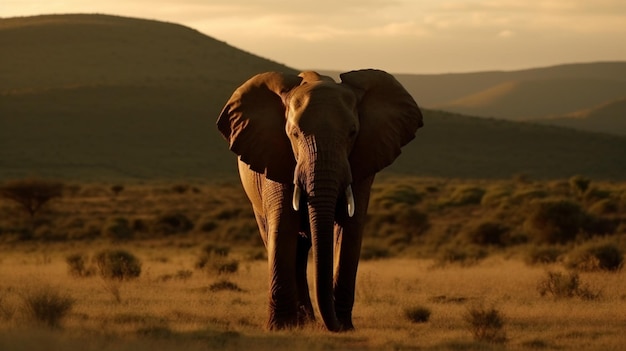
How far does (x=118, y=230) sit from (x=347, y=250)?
23.8 meters

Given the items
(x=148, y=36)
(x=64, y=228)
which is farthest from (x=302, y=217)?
(x=148, y=36)

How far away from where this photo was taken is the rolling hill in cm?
7456

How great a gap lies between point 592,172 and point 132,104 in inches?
1167

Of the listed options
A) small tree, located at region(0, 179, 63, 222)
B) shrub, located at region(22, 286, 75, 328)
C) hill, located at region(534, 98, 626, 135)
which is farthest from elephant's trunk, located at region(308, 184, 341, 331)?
hill, located at region(534, 98, 626, 135)

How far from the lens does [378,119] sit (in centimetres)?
1310

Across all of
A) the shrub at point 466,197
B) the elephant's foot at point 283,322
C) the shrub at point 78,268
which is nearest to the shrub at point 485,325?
the elephant's foot at point 283,322

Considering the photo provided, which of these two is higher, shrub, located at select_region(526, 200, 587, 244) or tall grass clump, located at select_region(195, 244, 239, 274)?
tall grass clump, located at select_region(195, 244, 239, 274)

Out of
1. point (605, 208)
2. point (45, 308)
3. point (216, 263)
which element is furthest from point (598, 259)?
point (605, 208)

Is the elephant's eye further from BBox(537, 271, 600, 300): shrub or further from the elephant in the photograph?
BBox(537, 271, 600, 300): shrub

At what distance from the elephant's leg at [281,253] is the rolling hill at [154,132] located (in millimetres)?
52608

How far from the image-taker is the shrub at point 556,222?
31.0 metres

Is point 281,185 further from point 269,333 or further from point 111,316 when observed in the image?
point 111,316

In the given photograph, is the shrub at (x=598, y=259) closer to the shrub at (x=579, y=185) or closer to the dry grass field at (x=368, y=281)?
the dry grass field at (x=368, y=281)

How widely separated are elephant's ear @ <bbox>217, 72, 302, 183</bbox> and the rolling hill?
52.3 meters
